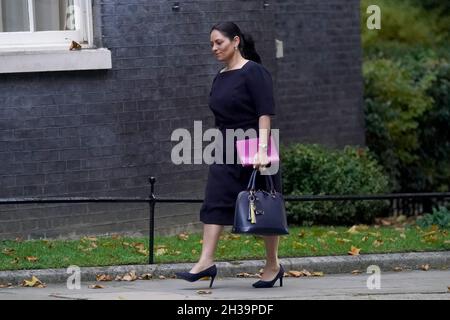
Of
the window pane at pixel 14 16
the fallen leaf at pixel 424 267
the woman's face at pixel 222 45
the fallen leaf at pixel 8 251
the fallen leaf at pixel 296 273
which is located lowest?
the fallen leaf at pixel 424 267

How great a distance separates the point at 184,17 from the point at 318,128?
431 centimetres

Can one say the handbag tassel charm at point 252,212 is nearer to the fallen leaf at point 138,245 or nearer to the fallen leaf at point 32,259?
the fallen leaf at point 32,259

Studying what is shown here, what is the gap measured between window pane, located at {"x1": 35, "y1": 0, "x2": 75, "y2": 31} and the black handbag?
12.3 feet

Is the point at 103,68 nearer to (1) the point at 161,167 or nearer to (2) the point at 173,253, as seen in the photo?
(1) the point at 161,167

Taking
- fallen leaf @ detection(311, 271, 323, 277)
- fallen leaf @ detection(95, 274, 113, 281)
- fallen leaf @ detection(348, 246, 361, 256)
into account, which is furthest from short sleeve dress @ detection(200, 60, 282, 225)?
fallen leaf @ detection(348, 246, 361, 256)

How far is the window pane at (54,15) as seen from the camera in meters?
12.0

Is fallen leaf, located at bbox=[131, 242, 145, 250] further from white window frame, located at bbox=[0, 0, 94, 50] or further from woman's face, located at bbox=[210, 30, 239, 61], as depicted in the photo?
woman's face, located at bbox=[210, 30, 239, 61]

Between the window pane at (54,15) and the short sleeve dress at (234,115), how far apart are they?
3.17 meters

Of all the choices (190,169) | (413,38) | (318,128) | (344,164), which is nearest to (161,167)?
(190,169)

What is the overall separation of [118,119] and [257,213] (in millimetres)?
3648

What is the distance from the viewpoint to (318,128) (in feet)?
54.0

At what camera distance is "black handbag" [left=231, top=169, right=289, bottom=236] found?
8890 mm

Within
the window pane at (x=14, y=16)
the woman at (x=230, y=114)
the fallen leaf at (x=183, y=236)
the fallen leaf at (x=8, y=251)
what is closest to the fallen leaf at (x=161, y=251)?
the fallen leaf at (x=183, y=236)

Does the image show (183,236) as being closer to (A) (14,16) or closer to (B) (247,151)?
(A) (14,16)
